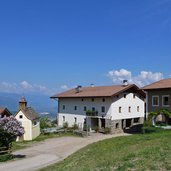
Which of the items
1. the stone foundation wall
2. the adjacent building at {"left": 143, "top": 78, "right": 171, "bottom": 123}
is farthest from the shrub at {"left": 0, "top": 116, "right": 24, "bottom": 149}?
the stone foundation wall

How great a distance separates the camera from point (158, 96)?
36969mm

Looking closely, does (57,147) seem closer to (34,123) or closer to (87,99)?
(34,123)

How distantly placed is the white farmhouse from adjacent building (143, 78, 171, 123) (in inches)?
328

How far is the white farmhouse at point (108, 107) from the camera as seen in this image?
46.6 meters

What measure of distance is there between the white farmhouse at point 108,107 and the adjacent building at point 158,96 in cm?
833

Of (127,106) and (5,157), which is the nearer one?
(5,157)

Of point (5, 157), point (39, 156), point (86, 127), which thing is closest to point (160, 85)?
point (86, 127)

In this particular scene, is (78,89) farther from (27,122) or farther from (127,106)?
(27,122)

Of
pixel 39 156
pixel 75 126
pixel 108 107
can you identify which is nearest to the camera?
pixel 39 156

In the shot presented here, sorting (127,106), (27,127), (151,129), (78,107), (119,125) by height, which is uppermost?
(127,106)

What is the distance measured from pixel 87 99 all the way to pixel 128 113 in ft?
24.4

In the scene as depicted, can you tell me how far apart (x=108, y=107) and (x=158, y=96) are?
A: 1140 cm

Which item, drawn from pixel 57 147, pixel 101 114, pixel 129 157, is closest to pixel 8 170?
pixel 129 157

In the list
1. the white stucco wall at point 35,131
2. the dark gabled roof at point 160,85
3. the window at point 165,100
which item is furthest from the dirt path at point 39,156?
the dark gabled roof at point 160,85
